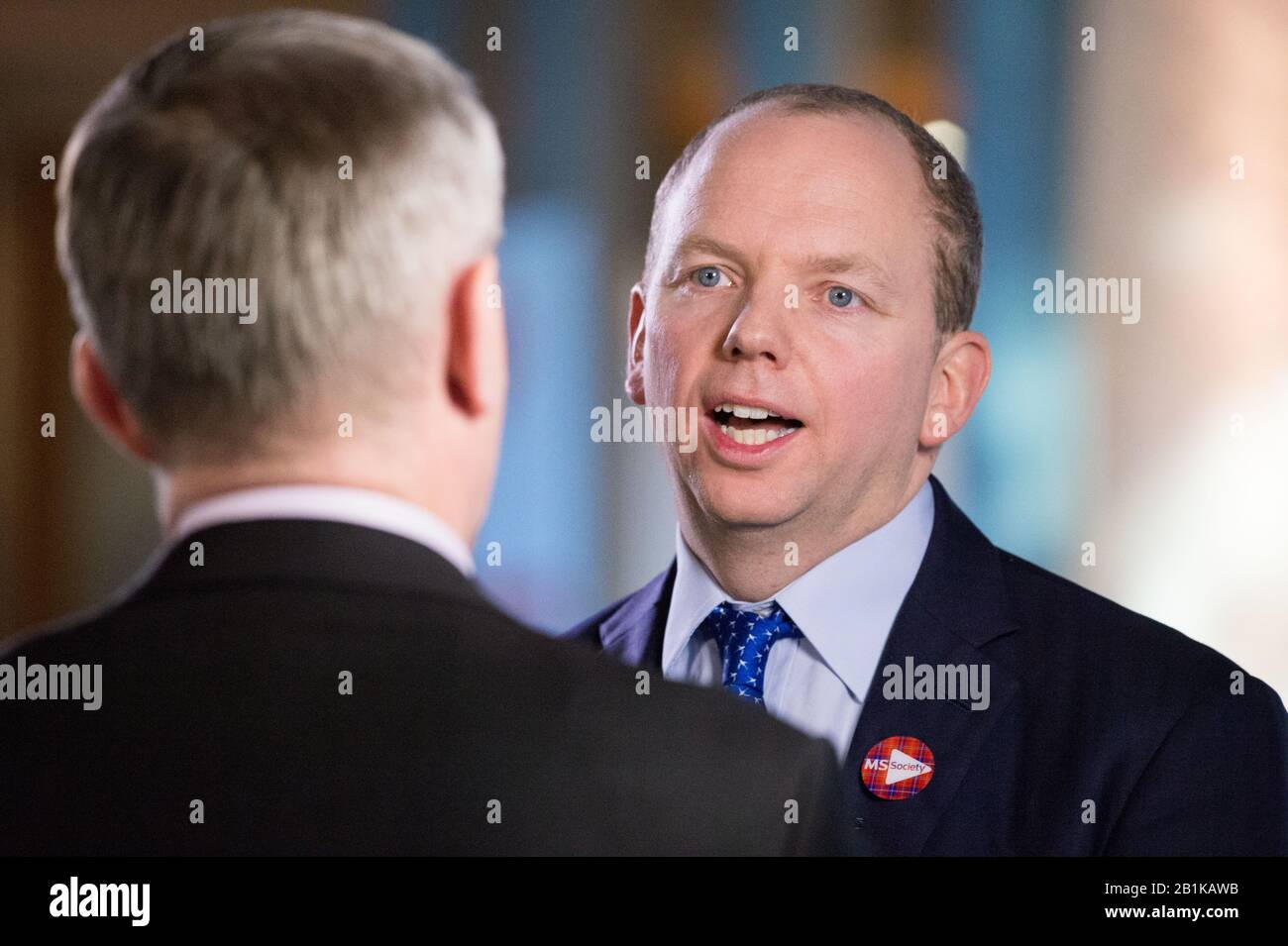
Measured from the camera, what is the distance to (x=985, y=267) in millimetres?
2436

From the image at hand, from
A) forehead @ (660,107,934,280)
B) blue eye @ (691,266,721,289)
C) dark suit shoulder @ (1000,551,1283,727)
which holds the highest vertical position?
forehead @ (660,107,934,280)

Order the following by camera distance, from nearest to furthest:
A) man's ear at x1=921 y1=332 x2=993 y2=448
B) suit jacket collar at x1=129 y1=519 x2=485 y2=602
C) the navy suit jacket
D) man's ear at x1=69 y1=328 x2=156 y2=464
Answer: suit jacket collar at x1=129 y1=519 x2=485 y2=602, man's ear at x1=69 y1=328 x2=156 y2=464, the navy suit jacket, man's ear at x1=921 y1=332 x2=993 y2=448

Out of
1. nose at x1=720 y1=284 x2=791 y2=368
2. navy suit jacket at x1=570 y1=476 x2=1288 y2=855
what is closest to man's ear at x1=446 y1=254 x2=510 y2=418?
nose at x1=720 y1=284 x2=791 y2=368

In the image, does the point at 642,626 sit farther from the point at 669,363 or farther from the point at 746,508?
the point at 669,363

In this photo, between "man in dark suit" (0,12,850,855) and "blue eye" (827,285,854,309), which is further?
"blue eye" (827,285,854,309)

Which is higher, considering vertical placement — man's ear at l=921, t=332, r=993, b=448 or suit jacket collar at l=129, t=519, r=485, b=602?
man's ear at l=921, t=332, r=993, b=448

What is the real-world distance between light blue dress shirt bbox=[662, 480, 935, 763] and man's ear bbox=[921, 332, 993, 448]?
97mm

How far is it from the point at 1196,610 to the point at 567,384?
108 centimetres

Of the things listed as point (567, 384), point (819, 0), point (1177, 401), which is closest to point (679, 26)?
point (819, 0)

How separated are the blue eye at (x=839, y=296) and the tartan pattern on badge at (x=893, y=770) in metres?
0.67

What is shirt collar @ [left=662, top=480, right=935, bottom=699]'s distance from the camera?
2.33 metres

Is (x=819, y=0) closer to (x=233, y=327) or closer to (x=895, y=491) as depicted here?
(x=895, y=491)

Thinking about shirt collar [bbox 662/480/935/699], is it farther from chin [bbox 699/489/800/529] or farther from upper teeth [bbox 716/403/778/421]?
upper teeth [bbox 716/403/778/421]

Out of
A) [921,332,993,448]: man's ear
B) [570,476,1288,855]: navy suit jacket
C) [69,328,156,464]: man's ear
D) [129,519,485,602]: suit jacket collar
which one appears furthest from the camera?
[921,332,993,448]: man's ear
